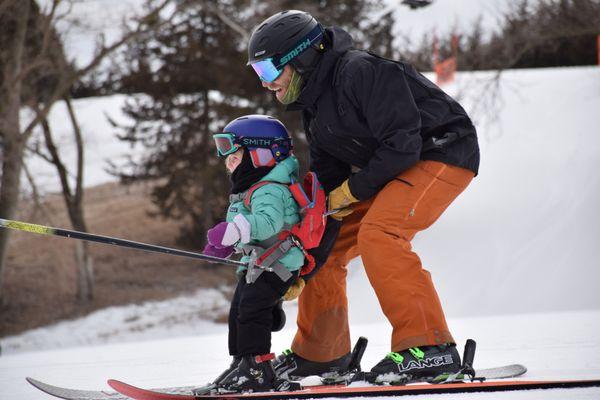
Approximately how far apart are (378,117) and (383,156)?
0.57 feet

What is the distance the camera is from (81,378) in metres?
4.45

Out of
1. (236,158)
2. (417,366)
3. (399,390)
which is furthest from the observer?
(236,158)

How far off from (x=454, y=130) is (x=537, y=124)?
52.9 ft

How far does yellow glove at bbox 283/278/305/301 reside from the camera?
143 inches

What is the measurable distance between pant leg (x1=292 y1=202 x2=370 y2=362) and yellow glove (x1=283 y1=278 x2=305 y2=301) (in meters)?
0.16

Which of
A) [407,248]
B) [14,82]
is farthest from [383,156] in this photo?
[14,82]

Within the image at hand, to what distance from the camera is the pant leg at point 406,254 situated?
3289 mm

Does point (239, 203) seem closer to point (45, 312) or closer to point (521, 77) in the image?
point (45, 312)

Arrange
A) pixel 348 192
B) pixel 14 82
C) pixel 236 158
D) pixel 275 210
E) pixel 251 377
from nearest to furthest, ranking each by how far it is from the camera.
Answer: pixel 251 377 → pixel 275 210 → pixel 348 192 → pixel 236 158 → pixel 14 82

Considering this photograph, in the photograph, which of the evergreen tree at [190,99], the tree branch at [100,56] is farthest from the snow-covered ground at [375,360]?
the evergreen tree at [190,99]

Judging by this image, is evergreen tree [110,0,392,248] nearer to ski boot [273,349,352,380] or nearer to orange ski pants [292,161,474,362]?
ski boot [273,349,352,380]

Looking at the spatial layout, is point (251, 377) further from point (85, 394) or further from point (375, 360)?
point (375, 360)

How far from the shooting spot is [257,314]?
Answer: 3.39m

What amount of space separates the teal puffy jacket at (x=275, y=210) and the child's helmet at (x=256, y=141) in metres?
0.07
